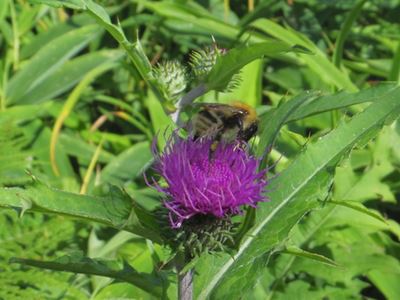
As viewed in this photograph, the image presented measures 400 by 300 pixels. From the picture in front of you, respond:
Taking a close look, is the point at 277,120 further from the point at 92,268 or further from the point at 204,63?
the point at 92,268

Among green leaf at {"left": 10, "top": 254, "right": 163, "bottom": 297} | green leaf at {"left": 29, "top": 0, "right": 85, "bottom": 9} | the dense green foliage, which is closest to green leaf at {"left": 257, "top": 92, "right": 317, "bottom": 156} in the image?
the dense green foliage

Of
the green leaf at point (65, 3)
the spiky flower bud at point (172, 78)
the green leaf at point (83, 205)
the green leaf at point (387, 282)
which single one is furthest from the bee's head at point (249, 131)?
the green leaf at point (387, 282)

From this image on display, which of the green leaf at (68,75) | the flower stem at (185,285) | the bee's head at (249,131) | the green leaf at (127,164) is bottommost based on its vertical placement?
the green leaf at (127,164)

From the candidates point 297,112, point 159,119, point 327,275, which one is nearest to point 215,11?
point 159,119

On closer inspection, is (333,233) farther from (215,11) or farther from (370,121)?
(215,11)

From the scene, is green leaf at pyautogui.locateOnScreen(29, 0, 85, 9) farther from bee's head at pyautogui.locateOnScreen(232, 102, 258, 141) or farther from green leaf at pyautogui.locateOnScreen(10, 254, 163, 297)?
green leaf at pyautogui.locateOnScreen(10, 254, 163, 297)

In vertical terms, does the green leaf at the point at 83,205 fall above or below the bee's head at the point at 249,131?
above

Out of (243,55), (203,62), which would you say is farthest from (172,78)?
(243,55)

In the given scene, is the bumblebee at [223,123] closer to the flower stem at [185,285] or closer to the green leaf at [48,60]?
the flower stem at [185,285]
